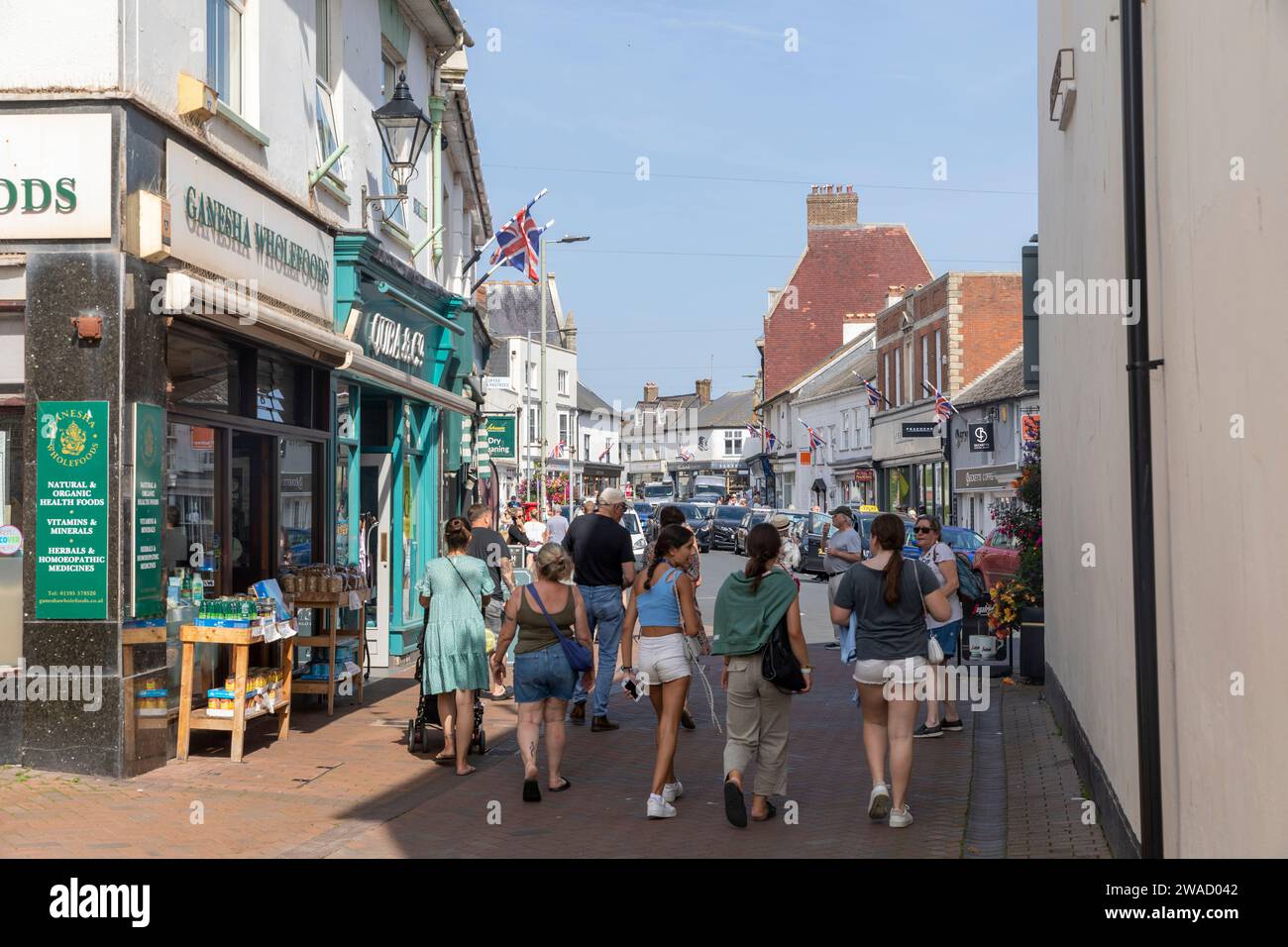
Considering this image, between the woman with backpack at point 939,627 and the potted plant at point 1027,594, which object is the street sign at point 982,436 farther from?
the woman with backpack at point 939,627

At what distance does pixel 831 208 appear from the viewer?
73.1 metres

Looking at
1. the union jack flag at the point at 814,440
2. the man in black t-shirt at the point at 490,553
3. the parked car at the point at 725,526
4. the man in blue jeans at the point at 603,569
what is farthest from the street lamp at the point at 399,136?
the union jack flag at the point at 814,440

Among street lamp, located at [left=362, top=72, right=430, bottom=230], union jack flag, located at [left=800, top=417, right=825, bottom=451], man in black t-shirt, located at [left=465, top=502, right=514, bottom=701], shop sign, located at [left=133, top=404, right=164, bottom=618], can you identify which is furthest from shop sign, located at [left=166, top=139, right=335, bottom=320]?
union jack flag, located at [left=800, top=417, right=825, bottom=451]

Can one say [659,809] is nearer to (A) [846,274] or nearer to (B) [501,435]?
(B) [501,435]

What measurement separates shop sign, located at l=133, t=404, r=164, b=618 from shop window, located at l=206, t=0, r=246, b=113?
2.80 metres

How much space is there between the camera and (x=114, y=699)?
8.66 meters

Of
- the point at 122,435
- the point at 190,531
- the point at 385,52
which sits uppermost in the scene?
the point at 385,52

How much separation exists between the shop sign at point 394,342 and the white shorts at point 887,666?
764cm

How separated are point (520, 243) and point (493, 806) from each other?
1687cm

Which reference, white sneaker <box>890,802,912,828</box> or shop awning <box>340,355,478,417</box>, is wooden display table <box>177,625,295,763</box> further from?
white sneaker <box>890,802,912,828</box>

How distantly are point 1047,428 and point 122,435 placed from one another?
831 centimetres

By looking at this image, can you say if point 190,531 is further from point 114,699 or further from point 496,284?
point 496,284

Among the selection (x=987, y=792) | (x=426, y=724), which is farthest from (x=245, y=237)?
(x=987, y=792)
